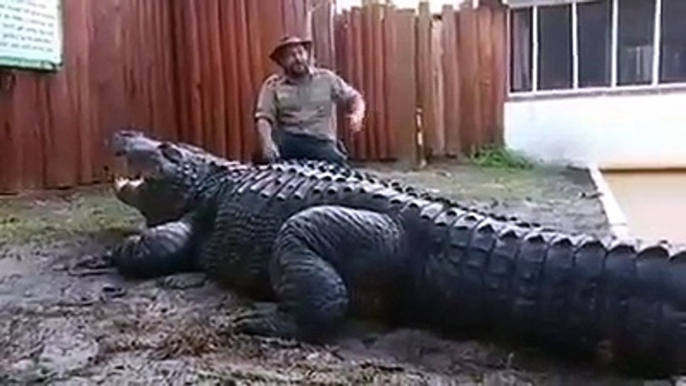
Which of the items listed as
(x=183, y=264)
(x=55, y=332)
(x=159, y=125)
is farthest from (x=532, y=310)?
(x=159, y=125)

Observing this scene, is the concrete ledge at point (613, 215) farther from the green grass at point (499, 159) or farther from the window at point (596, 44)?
the window at point (596, 44)

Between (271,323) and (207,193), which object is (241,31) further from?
(271,323)

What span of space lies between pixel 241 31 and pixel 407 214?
518cm

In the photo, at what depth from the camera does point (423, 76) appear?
8.23 meters

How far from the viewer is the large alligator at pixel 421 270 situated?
1.87m

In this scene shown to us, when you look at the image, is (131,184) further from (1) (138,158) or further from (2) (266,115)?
(2) (266,115)

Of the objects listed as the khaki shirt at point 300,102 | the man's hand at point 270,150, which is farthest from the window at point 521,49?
the man's hand at point 270,150

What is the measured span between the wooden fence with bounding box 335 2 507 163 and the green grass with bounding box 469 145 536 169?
94mm

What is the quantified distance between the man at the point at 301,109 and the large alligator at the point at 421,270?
225cm

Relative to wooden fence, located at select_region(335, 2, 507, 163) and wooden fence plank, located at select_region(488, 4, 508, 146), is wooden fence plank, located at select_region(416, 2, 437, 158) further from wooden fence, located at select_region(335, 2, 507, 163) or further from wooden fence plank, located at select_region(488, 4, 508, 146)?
Answer: wooden fence plank, located at select_region(488, 4, 508, 146)

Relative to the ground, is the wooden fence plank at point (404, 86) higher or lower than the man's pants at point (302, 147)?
higher

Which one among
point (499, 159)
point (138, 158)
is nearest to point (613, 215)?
point (138, 158)

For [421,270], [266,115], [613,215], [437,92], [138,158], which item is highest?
[437,92]

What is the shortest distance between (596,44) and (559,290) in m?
7.38
